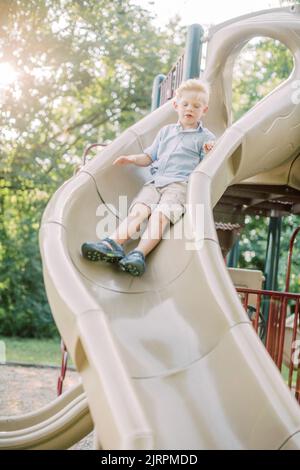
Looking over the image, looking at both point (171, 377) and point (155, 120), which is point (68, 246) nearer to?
point (171, 377)

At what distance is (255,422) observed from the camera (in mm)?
2318

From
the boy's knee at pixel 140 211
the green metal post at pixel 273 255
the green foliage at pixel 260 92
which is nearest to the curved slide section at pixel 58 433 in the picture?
the boy's knee at pixel 140 211

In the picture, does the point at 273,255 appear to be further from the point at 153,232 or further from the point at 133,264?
the point at 133,264

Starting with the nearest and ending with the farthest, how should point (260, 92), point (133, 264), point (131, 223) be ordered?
point (133, 264) < point (131, 223) < point (260, 92)

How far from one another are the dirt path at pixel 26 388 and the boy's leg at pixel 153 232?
3.09 meters

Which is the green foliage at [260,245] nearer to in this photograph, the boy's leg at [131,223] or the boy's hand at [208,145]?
the boy's hand at [208,145]

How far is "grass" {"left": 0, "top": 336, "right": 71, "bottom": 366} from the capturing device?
36.9ft

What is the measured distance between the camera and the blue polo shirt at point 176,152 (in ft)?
13.1

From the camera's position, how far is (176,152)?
13.4ft

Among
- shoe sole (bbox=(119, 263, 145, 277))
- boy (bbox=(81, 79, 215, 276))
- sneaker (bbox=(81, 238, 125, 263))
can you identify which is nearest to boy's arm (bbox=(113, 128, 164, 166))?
boy (bbox=(81, 79, 215, 276))

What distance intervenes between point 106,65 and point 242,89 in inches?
194

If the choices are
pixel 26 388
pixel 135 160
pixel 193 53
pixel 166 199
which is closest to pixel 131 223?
pixel 166 199

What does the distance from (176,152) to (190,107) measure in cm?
32
